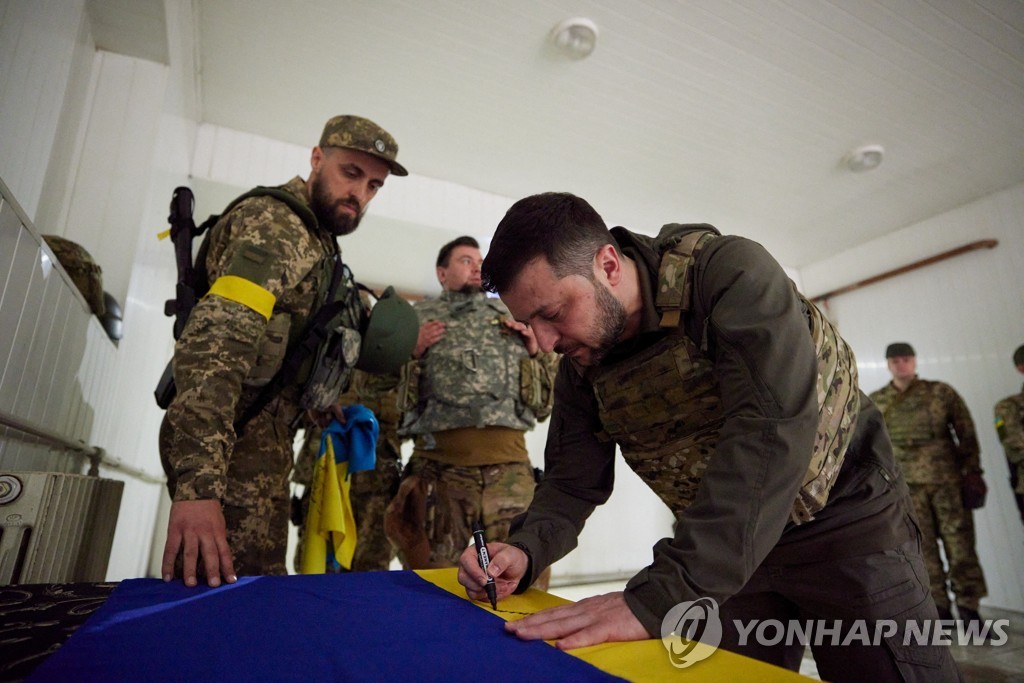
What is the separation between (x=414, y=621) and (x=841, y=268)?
6223 millimetres

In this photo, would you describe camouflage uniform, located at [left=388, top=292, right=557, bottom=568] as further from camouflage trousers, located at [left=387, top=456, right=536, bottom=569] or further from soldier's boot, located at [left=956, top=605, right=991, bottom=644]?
soldier's boot, located at [left=956, top=605, right=991, bottom=644]

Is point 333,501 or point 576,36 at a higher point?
point 576,36

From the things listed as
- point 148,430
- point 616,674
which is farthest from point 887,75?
point 148,430

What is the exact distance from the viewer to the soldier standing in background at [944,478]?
3709 mm

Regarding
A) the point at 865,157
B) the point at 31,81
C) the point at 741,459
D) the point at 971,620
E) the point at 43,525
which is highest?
the point at 865,157

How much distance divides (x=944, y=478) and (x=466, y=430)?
3.80 metres

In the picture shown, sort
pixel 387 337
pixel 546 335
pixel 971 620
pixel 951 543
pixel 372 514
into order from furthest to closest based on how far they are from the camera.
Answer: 1. pixel 951 543
2. pixel 971 620
3. pixel 372 514
4. pixel 387 337
5. pixel 546 335

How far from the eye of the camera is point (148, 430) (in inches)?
128

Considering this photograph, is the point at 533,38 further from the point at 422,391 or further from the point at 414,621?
the point at 414,621

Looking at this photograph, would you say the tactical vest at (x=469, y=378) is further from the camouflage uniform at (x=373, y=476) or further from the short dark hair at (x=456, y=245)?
the camouflage uniform at (x=373, y=476)

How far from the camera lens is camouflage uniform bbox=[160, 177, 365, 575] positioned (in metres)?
1.20

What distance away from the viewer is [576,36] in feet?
9.80

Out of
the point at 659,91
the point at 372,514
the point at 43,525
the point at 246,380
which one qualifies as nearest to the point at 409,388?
the point at 372,514

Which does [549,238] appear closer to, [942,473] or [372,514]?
[372,514]
